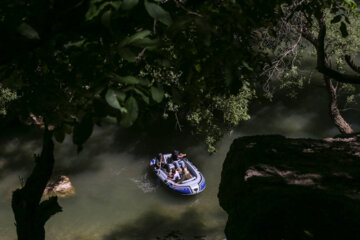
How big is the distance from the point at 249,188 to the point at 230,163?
1.39 metres

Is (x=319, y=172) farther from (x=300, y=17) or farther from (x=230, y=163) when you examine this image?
(x=300, y=17)

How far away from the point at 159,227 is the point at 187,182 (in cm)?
236

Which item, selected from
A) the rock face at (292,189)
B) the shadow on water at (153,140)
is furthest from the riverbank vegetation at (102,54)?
the shadow on water at (153,140)

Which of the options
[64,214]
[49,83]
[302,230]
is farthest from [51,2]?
[64,214]

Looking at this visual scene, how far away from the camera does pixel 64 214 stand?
598 inches

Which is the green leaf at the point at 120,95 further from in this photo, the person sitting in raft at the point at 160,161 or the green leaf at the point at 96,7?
the person sitting in raft at the point at 160,161

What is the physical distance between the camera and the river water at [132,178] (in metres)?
14.3

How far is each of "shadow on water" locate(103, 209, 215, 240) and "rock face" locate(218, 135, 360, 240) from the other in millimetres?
7440

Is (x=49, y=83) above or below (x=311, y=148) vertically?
above

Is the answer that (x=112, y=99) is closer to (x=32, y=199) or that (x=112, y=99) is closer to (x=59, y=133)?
(x=59, y=133)

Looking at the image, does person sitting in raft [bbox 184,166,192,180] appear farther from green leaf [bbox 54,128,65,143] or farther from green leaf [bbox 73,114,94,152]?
green leaf [bbox 73,114,94,152]

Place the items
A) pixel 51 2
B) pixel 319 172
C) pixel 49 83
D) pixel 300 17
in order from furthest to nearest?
pixel 300 17, pixel 319 172, pixel 49 83, pixel 51 2

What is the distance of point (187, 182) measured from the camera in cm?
1577

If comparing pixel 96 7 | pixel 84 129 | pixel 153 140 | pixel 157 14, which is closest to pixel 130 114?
pixel 84 129
